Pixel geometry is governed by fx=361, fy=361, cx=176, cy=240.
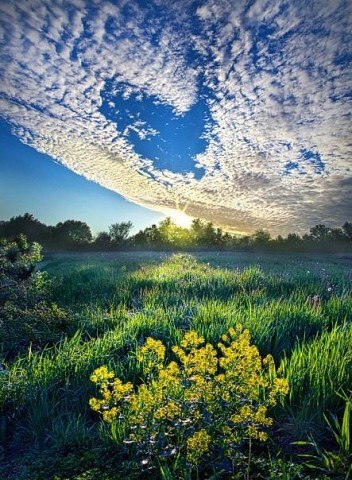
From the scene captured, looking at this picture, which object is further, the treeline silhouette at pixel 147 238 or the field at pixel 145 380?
the treeline silhouette at pixel 147 238

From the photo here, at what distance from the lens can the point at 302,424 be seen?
2979 millimetres

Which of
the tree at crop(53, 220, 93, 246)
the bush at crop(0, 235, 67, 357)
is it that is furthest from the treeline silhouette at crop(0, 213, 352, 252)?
the bush at crop(0, 235, 67, 357)

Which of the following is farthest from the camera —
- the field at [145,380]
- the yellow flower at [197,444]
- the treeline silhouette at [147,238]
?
the treeline silhouette at [147,238]

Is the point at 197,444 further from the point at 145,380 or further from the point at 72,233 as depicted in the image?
the point at 72,233

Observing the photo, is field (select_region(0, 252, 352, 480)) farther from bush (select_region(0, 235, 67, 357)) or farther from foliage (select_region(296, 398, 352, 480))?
bush (select_region(0, 235, 67, 357))

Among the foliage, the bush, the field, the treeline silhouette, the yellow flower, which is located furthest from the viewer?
the treeline silhouette

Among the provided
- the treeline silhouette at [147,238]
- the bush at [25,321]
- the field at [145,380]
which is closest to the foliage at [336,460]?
the field at [145,380]

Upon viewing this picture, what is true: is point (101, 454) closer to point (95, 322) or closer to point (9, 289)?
point (95, 322)

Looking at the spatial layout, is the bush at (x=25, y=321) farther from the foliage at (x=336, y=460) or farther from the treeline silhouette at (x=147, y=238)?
the treeline silhouette at (x=147, y=238)

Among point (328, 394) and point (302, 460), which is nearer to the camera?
point (302, 460)

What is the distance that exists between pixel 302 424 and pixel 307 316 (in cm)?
308

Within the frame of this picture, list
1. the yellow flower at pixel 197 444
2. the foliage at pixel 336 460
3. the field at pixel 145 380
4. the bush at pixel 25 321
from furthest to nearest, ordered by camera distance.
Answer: the bush at pixel 25 321 < the field at pixel 145 380 < the foliage at pixel 336 460 < the yellow flower at pixel 197 444

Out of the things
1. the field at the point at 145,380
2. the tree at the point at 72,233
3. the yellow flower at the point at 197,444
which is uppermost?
the tree at the point at 72,233

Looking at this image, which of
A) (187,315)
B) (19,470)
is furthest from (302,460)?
(187,315)
